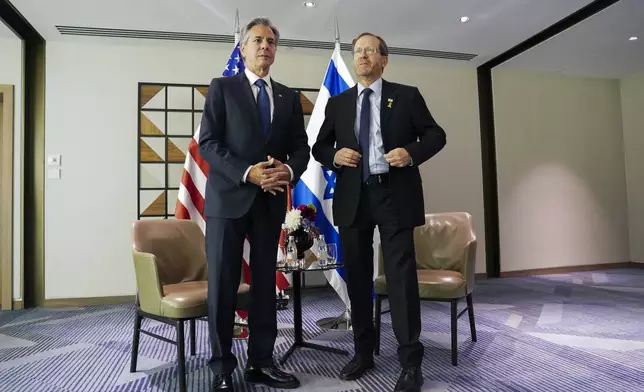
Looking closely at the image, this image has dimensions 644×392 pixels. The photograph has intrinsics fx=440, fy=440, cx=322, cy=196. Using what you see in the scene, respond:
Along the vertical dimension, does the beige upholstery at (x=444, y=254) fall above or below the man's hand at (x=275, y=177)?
below

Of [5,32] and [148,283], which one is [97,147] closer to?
[5,32]

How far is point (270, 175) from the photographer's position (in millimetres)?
1892

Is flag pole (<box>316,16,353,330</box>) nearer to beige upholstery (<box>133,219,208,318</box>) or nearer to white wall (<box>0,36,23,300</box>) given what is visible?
beige upholstery (<box>133,219,208,318</box>)

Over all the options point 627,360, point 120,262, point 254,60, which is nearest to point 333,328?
point 627,360

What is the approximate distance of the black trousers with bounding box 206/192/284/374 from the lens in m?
1.92

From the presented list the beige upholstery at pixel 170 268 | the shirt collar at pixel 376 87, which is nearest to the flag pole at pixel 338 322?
Result: the beige upholstery at pixel 170 268

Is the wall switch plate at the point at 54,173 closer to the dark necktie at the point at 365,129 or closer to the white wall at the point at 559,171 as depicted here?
the dark necktie at the point at 365,129

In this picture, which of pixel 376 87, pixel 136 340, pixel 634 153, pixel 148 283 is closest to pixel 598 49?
pixel 634 153

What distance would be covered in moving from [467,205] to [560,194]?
1.59m

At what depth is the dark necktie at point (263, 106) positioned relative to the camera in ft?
6.70

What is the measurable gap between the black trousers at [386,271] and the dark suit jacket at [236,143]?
0.38 meters

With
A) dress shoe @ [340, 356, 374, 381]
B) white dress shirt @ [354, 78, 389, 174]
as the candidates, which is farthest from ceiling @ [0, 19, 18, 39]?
dress shoe @ [340, 356, 374, 381]

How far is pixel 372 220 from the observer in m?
2.10

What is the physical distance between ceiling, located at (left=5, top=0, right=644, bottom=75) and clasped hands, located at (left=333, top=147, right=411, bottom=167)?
7.73 feet
